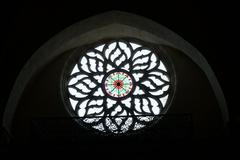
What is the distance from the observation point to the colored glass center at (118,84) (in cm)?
1463

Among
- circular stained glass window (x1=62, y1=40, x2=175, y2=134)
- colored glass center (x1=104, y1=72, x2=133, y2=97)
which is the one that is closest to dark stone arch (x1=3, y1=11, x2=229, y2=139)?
circular stained glass window (x1=62, y1=40, x2=175, y2=134)

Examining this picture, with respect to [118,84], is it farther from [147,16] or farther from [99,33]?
[147,16]

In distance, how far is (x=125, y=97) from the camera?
571 inches

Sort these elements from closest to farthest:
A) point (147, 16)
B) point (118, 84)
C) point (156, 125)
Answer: point (147, 16), point (156, 125), point (118, 84)

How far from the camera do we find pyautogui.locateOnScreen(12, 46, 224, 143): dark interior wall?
43.0ft

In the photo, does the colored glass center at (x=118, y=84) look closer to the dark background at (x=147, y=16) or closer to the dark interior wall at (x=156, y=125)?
the dark interior wall at (x=156, y=125)

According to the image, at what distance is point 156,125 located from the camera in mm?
13516

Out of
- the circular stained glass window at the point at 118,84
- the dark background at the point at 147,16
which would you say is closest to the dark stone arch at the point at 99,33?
the dark background at the point at 147,16

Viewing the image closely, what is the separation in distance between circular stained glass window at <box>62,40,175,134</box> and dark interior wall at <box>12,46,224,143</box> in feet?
0.85

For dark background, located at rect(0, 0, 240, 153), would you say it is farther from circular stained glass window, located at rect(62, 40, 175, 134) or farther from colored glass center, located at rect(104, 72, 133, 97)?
colored glass center, located at rect(104, 72, 133, 97)

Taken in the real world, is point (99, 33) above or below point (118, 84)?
above

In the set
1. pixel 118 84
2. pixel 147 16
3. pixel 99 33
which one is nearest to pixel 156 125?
pixel 118 84
